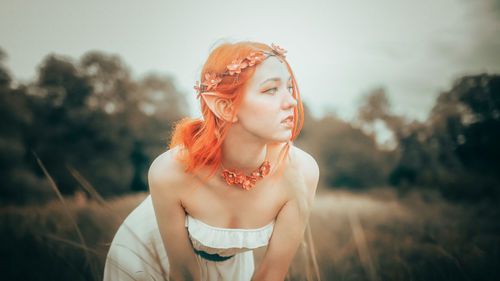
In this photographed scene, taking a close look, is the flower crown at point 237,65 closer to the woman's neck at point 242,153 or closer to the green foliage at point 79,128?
the woman's neck at point 242,153

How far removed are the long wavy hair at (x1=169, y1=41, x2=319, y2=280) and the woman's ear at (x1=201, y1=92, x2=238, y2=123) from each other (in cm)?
3

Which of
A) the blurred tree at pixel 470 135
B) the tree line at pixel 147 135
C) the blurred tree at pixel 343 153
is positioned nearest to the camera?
the blurred tree at pixel 470 135

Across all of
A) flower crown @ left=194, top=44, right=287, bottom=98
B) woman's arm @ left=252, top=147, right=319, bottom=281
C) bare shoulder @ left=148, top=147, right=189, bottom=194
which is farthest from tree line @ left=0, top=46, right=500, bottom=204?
woman's arm @ left=252, top=147, right=319, bottom=281

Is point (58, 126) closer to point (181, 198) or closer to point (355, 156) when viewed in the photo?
point (181, 198)

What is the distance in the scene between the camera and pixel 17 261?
243cm

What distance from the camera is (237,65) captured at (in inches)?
59.3

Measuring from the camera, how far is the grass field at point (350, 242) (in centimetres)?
160

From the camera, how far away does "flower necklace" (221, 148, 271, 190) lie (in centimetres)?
169

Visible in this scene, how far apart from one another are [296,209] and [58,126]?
13970 mm

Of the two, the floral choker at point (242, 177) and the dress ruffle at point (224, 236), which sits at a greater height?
the floral choker at point (242, 177)

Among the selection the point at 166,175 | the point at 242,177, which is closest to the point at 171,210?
the point at 166,175

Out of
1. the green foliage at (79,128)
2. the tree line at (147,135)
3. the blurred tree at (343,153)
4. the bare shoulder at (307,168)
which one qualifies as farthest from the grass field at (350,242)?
the green foliage at (79,128)

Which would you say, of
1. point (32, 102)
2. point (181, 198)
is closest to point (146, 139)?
point (32, 102)

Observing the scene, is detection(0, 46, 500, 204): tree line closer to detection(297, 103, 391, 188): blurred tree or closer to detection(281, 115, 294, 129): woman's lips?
detection(297, 103, 391, 188): blurred tree
